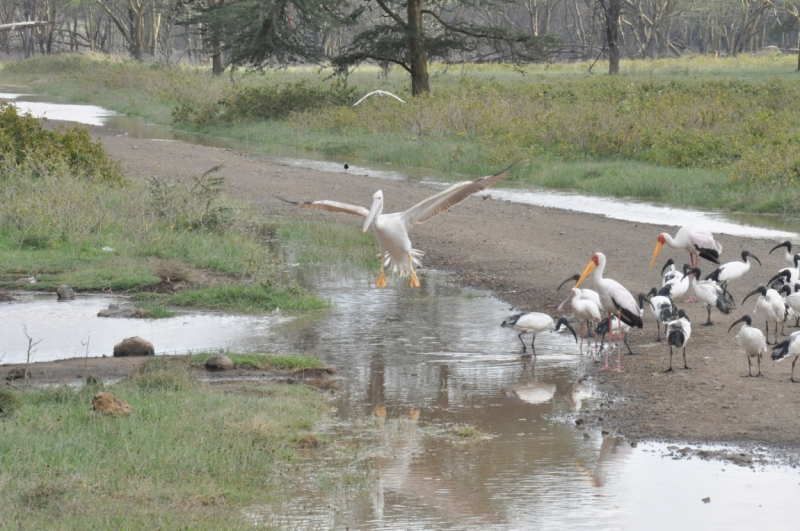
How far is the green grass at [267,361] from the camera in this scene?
28.7ft

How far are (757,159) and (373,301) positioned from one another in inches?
399

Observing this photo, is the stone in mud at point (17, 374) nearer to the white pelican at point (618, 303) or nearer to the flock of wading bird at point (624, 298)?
the flock of wading bird at point (624, 298)

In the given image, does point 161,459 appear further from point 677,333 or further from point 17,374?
point 677,333

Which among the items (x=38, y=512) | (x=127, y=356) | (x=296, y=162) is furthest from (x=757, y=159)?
(x=38, y=512)

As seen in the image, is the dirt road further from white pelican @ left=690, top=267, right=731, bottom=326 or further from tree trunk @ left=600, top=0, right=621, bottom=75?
tree trunk @ left=600, top=0, right=621, bottom=75

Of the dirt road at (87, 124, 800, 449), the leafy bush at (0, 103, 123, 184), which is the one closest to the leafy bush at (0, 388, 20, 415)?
the dirt road at (87, 124, 800, 449)

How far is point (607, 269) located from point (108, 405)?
295 inches

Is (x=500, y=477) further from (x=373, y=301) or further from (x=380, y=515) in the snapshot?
(x=373, y=301)

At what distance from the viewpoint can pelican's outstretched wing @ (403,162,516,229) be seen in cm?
949

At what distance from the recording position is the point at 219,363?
8648 mm

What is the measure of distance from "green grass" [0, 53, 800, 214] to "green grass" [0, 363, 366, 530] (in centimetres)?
1302

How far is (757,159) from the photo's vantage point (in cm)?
1889

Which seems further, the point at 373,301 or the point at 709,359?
the point at 373,301

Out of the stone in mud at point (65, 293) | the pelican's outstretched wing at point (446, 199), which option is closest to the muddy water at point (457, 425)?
the stone in mud at point (65, 293)
